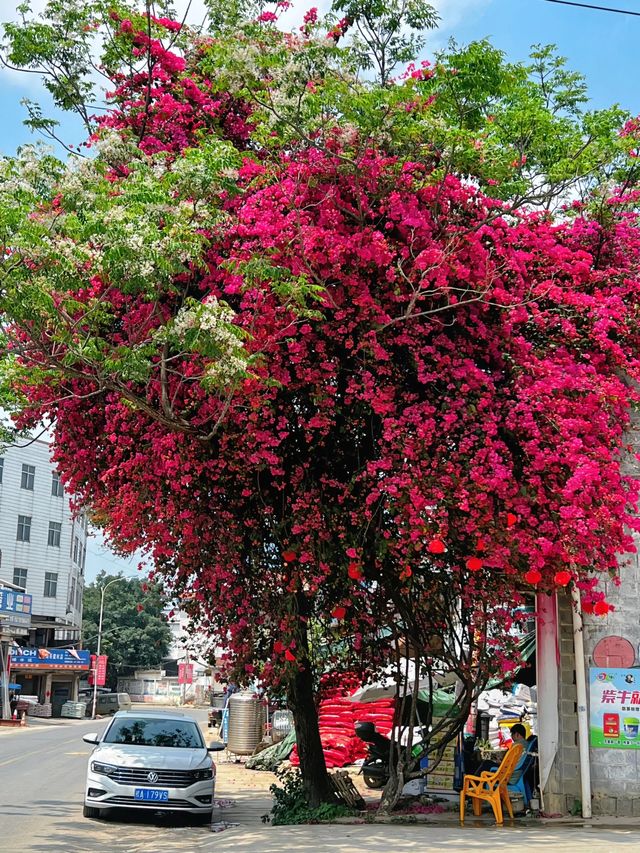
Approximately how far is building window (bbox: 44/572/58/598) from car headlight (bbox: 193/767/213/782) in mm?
46449

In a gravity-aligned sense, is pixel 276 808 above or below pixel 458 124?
below

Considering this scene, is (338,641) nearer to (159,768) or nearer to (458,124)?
(159,768)

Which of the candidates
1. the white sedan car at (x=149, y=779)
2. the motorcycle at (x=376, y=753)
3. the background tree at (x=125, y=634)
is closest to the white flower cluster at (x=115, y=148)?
the white sedan car at (x=149, y=779)

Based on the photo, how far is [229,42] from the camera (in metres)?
10.4

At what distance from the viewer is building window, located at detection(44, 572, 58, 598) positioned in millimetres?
55875

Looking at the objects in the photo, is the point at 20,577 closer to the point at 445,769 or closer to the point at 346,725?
the point at 346,725

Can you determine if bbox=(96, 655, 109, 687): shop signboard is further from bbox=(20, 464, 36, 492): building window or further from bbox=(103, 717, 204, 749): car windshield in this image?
bbox=(103, 717, 204, 749): car windshield

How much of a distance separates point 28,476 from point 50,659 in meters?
11.0

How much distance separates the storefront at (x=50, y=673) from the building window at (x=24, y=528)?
21.3ft

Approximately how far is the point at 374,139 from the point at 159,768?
8283mm

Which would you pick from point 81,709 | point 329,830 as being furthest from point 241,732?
point 81,709

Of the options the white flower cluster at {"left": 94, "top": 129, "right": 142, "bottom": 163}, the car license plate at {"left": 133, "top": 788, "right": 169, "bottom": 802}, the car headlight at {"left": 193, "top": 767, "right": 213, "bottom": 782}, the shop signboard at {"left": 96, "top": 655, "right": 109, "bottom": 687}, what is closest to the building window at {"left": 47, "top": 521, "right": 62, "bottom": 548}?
the shop signboard at {"left": 96, "top": 655, "right": 109, "bottom": 687}

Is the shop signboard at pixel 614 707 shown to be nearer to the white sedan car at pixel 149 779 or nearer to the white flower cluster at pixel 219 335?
the white sedan car at pixel 149 779

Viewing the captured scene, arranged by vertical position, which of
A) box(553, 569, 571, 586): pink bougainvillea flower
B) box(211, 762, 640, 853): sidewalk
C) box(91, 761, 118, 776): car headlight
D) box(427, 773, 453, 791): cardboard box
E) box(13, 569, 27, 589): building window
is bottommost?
box(427, 773, 453, 791): cardboard box
